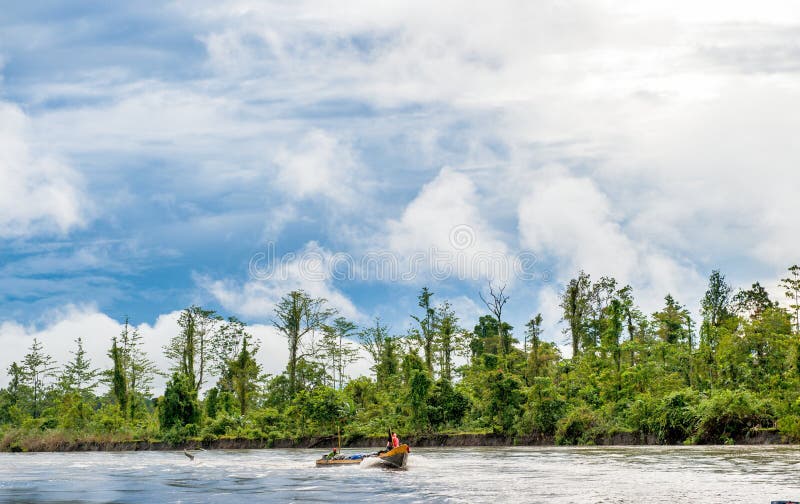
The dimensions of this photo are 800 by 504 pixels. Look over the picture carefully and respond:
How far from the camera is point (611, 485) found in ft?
74.5

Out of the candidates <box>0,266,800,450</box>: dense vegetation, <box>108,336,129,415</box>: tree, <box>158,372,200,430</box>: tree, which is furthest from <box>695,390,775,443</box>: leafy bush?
<box>108,336,129,415</box>: tree

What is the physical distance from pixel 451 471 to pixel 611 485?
9109 millimetres

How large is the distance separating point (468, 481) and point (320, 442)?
36.2 metres

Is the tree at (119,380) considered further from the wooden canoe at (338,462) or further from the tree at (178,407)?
the wooden canoe at (338,462)

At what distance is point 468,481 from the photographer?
25.9 metres

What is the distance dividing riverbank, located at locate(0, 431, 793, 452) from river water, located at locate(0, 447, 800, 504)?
9.87 m

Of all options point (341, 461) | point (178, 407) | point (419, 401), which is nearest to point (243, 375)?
point (178, 407)

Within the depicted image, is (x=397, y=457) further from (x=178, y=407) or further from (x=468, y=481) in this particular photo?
(x=178, y=407)

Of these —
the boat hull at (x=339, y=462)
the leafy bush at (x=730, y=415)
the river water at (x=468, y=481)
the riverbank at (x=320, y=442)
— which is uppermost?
the leafy bush at (x=730, y=415)

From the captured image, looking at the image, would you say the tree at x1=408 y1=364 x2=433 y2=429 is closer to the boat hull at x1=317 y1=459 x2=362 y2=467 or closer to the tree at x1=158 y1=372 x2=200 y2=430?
the boat hull at x1=317 y1=459 x2=362 y2=467

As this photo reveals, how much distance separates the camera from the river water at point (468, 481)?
818 inches

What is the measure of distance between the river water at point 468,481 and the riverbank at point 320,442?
32.4 ft

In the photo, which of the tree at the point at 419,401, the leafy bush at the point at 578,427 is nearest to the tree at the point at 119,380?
the tree at the point at 419,401

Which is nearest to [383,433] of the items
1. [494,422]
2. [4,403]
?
[494,422]
